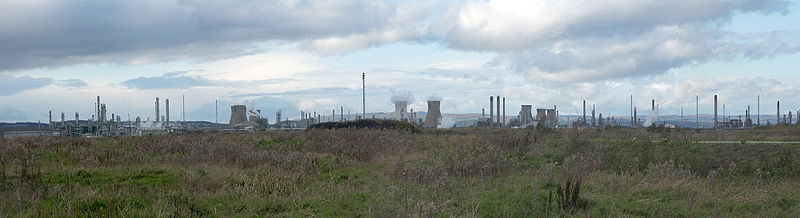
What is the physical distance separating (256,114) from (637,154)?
70.7 m

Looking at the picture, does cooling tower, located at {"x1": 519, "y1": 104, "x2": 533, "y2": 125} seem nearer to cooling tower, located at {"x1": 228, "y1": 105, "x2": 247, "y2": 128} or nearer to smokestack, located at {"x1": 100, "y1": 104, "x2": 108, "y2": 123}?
cooling tower, located at {"x1": 228, "y1": 105, "x2": 247, "y2": 128}

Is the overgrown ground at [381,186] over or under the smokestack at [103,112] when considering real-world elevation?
under

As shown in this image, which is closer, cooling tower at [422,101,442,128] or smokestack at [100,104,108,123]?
smokestack at [100,104,108,123]

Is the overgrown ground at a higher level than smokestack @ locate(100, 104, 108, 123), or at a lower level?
lower

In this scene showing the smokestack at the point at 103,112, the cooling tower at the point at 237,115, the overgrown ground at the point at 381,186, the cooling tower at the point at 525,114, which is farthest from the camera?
the cooling tower at the point at 525,114

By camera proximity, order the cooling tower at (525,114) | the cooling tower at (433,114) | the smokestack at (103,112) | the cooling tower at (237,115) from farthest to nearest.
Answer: the cooling tower at (525,114)
the cooling tower at (433,114)
the cooling tower at (237,115)
the smokestack at (103,112)

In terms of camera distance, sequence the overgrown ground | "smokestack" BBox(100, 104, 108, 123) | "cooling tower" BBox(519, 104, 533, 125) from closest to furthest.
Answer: the overgrown ground, "smokestack" BBox(100, 104, 108, 123), "cooling tower" BBox(519, 104, 533, 125)

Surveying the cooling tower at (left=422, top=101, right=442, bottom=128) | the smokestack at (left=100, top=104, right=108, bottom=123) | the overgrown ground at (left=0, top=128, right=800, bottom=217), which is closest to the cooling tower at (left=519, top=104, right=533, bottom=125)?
the cooling tower at (left=422, top=101, right=442, bottom=128)

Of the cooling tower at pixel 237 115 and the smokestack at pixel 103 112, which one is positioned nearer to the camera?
the smokestack at pixel 103 112

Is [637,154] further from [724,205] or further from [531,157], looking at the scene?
[724,205]

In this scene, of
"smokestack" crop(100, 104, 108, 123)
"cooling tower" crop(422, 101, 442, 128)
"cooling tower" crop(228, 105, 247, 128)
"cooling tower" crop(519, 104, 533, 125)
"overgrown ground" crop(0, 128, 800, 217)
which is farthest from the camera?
"cooling tower" crop(519, 104, 533, 125)

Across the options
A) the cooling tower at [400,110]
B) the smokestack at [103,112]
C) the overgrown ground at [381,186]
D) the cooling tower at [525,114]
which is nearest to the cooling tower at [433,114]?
the cooling tower at [400,110]

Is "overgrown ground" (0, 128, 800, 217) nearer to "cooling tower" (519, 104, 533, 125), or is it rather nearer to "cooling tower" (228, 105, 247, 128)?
"cooling tower" (228, 105, 247, 128)

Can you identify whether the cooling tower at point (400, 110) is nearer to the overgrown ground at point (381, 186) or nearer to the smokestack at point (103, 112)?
the smokestack at point (103, 112)
